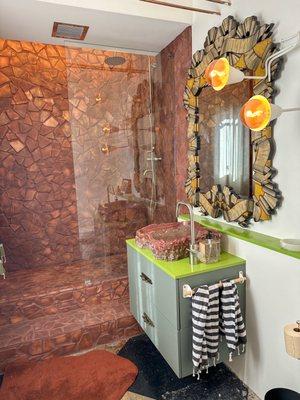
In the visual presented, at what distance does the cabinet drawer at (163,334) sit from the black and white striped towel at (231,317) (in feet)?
0.93

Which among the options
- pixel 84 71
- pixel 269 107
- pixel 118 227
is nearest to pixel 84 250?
pixel 118 227

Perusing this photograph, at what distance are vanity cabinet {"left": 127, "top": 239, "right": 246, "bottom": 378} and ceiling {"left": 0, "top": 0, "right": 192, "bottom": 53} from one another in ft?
5.59

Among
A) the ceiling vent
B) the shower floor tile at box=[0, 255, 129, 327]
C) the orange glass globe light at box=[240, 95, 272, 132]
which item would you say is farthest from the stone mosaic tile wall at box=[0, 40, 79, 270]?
the orange glass globe light at box=[240, 95, 272, 132]

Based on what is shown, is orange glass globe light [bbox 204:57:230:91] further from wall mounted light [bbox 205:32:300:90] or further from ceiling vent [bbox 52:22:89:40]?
ceiling vent [bbox 52:22:89:40]

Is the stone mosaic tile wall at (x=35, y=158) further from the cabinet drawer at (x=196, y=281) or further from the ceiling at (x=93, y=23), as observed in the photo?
the cabinet drawer at (x=196, y=281)

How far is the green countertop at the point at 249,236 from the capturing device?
1.47m

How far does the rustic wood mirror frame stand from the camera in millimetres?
1560

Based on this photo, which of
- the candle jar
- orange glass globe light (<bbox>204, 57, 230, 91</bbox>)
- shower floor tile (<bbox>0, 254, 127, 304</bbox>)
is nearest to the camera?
orange glass globe light (<bbox>204, 57, 230, 91</bbox>)

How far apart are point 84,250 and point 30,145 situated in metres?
Result: 1.27

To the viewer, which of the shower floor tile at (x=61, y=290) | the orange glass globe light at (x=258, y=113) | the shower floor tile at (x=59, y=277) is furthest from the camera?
the shower floor tile at (x=59, y=277)

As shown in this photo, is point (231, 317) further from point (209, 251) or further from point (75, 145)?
point (75, 145)

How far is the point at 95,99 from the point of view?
291 cm

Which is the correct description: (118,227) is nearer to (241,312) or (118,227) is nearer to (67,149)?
(67,149)

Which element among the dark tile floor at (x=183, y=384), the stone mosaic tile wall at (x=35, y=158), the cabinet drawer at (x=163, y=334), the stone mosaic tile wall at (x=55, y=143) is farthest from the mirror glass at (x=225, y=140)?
the stone mosaic tile wall at (x=35, y=158)
